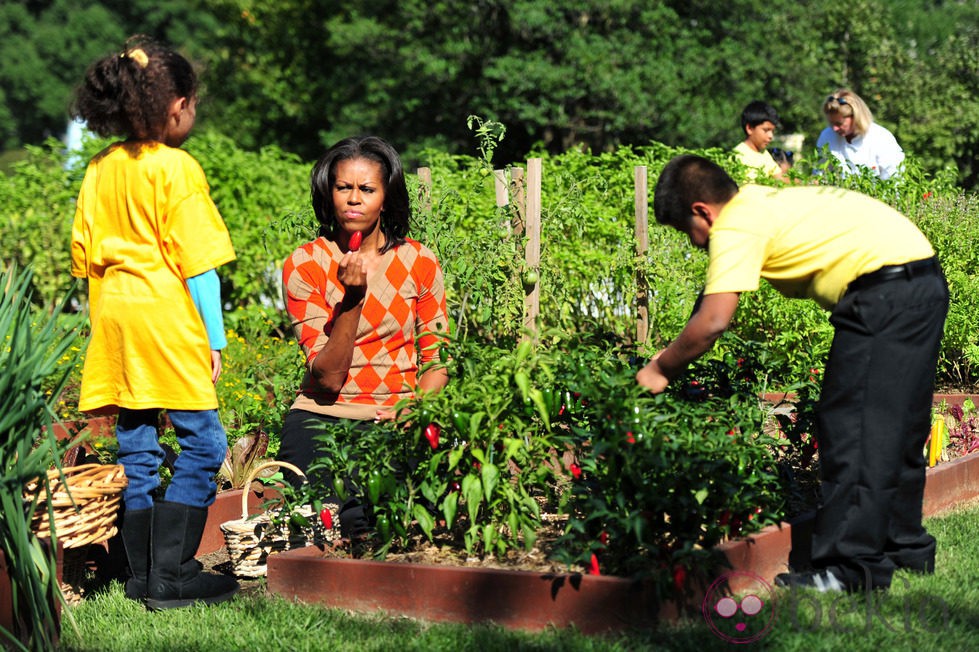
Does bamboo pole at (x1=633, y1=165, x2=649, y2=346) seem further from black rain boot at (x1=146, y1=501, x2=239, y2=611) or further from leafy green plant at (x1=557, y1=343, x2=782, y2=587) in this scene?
black rain boot at (x1=146, y1=501, x2=239, y2=611)

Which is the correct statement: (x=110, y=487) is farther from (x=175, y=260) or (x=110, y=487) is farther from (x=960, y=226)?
(x=960, y=226)

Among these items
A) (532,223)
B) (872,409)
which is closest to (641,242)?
(532,223)

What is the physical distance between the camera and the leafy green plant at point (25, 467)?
3242mm

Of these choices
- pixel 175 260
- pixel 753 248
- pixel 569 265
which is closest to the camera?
pixel 753 248

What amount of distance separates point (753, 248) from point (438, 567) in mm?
1401

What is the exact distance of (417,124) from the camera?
23781 millimetres

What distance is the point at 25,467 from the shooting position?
127 inches

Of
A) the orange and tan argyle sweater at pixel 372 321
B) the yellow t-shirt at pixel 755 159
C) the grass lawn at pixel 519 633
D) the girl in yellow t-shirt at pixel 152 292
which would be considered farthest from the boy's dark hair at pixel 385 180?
the yellow t-shirt at pixel 755 159

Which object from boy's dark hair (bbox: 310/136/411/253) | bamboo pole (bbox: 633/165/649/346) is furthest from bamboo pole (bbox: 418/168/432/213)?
boy's dark hair (bbox: 310/136/411/253)

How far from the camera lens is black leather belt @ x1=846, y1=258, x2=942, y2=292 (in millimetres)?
3934

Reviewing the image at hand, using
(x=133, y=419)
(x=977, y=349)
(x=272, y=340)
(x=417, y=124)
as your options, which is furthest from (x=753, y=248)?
(x=417, y=124)

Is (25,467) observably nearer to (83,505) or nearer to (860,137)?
(83,505)

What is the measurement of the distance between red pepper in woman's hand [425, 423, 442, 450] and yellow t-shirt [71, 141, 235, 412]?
0.78 metres

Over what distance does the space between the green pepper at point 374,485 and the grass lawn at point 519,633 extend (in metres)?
0.38
